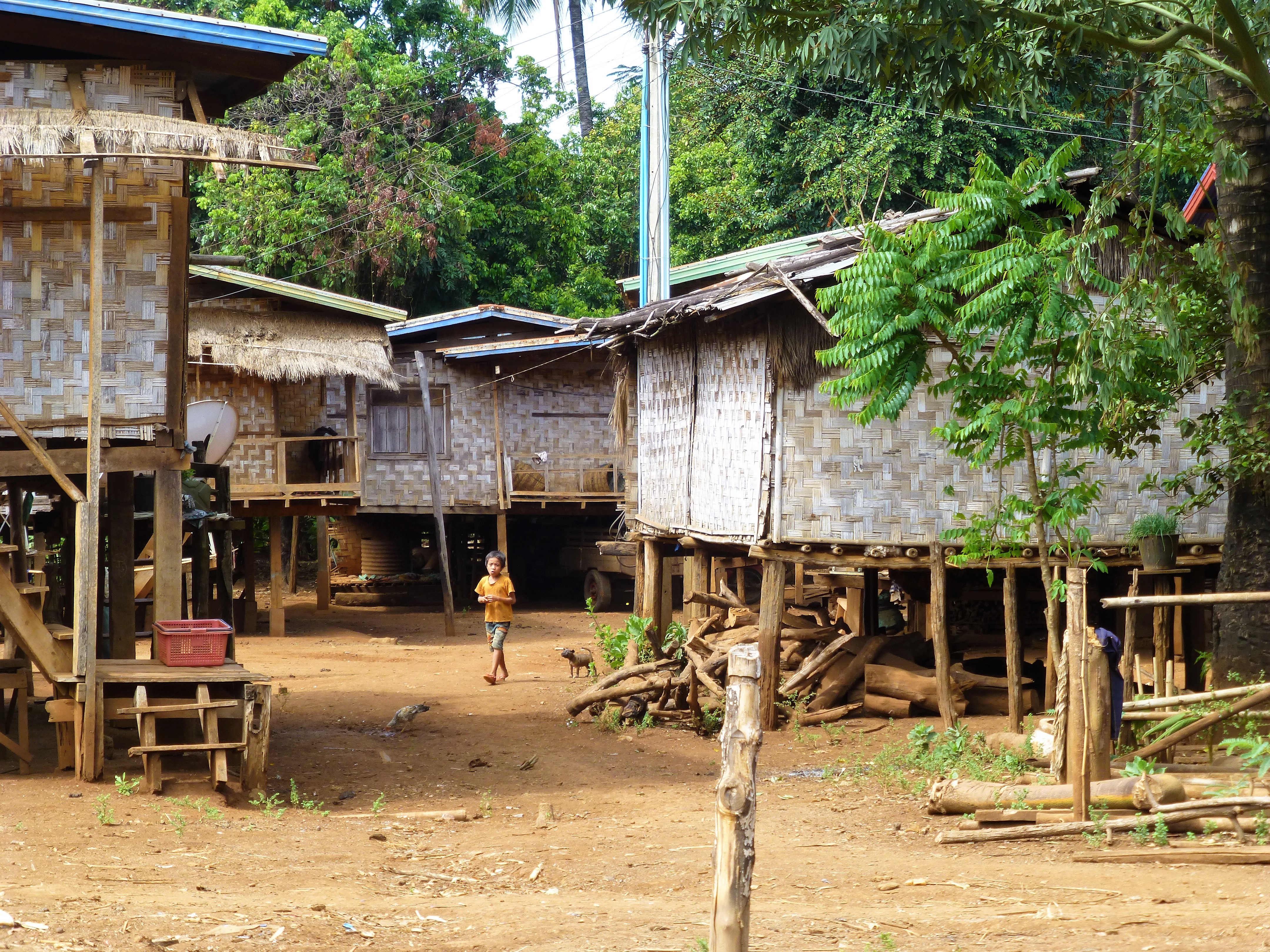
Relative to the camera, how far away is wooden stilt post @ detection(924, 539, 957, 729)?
37.4 feet

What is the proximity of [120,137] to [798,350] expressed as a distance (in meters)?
6.20

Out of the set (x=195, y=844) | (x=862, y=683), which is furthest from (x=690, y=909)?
(x=862, y=683)

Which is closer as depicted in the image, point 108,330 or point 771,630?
point 108,330

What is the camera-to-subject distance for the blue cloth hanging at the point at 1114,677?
8.85 metres

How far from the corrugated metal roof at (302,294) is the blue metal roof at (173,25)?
8.93 metres

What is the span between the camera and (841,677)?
1282 cm

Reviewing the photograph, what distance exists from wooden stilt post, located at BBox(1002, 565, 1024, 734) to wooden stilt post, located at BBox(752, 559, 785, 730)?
2.12 m

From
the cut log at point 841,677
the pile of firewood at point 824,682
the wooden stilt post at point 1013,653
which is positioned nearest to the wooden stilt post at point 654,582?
the pile of firewood at point 824,682

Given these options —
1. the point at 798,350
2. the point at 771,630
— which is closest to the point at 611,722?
the point at 771,630

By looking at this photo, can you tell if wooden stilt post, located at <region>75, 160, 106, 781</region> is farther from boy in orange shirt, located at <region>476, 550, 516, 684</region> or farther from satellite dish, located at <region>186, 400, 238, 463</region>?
boy in orange shirt, located at <region>476, 550, 516, 684</region>

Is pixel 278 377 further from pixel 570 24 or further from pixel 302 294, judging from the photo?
pixel 570 24

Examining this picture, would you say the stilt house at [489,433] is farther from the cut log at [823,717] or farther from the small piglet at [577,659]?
the cut log at [823,717]

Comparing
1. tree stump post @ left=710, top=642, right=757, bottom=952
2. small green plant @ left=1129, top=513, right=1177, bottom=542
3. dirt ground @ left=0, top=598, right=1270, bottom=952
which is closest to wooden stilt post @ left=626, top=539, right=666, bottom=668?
dirt ground @ left=0, top=598, right=1270, bottom=952

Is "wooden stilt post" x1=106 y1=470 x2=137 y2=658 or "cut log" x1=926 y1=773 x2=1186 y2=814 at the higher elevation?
"wooden stilt post" x1=106 y1=470 x2=137 y2=658
